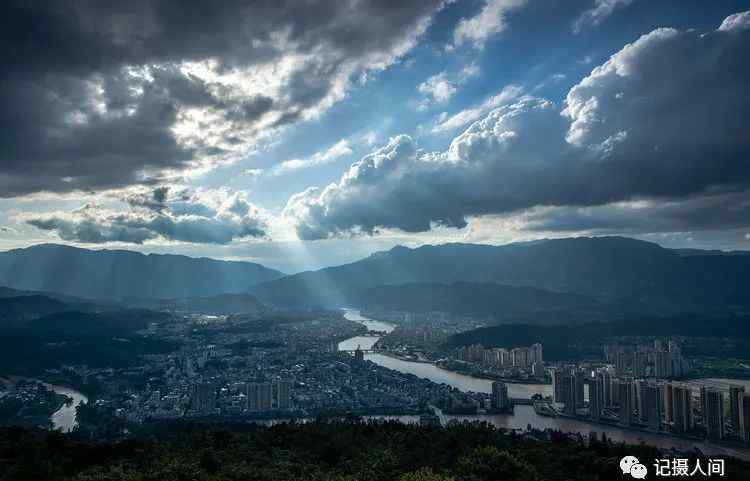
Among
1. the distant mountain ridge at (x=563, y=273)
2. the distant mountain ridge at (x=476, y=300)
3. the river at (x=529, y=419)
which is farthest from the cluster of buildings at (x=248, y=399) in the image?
the distant mountain ridge at (x=563, y=273)

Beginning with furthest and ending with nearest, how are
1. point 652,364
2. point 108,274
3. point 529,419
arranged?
1. point 108,274
2. point 652,364
3. point 529,419

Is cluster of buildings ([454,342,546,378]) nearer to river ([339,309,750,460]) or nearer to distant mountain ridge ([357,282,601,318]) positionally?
river ([339,309,750,460])

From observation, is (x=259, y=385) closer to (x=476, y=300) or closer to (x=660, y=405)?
(x=660, y=405)

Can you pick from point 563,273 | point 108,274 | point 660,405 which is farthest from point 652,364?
point 108,274

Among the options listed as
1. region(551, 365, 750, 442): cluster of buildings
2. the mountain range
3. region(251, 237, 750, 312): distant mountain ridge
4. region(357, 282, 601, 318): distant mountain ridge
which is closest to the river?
region(551, 365, 750, 442): cluster of buildings

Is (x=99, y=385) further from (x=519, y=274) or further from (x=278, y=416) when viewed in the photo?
(x=519, y=274)

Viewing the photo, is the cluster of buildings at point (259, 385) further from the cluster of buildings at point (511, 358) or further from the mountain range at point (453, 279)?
the mountain range at point (453, 279)

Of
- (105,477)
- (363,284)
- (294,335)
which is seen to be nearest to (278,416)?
(105,477)

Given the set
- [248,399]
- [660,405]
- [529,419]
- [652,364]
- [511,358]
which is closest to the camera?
[660,405]
